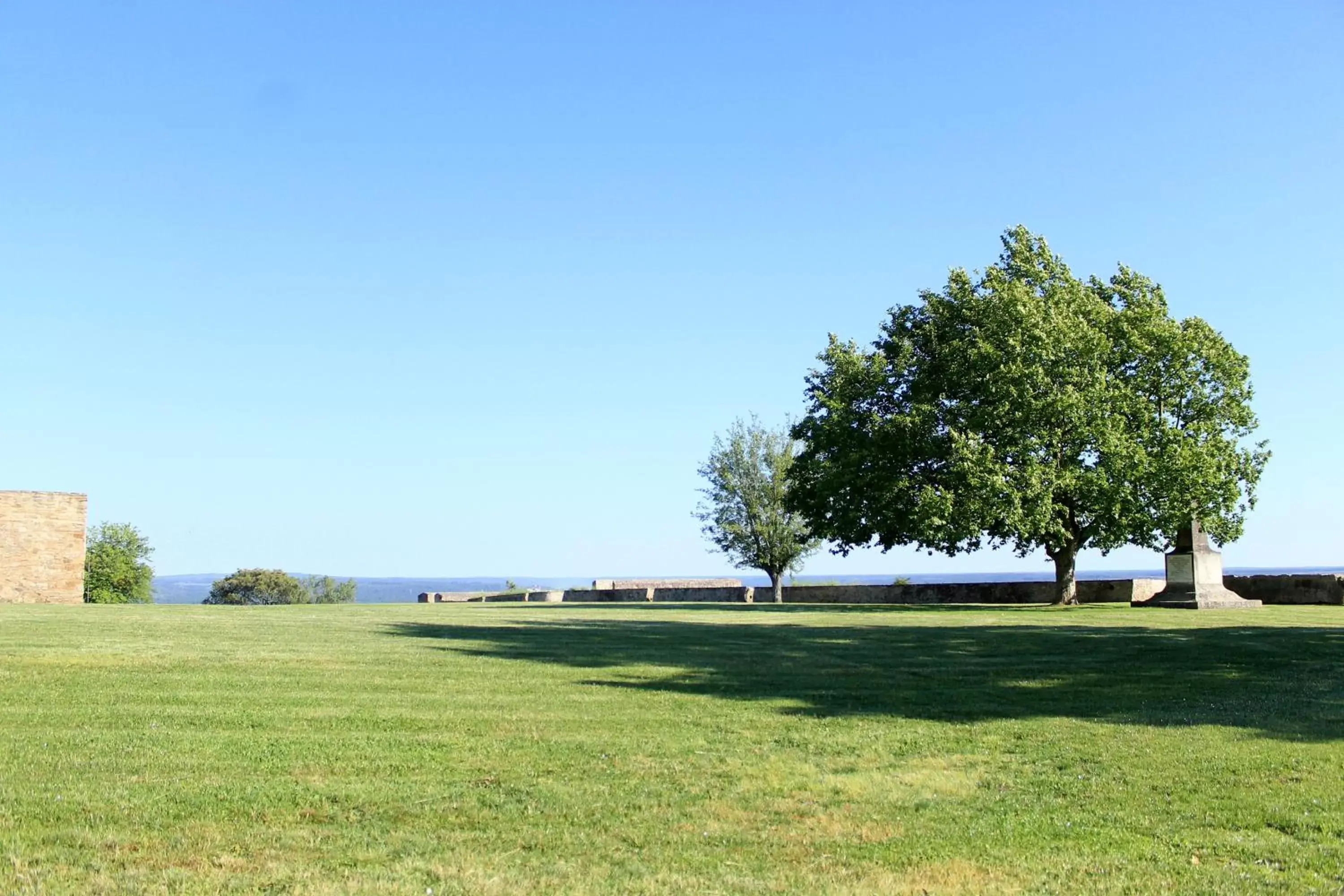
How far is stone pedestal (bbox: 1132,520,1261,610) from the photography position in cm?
3234

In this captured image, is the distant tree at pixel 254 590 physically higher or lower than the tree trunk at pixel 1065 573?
lower

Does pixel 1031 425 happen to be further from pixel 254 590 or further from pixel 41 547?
pixel 254 590

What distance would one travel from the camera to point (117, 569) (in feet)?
249

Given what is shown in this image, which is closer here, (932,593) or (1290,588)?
(1290,588)

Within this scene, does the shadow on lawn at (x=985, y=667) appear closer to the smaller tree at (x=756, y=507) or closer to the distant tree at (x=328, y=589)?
the smaller tree at (x=756, y=507)

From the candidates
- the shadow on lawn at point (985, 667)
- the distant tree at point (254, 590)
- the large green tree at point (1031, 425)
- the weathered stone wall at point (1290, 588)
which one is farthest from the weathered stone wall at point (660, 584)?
the distant tree at point (254, 590)

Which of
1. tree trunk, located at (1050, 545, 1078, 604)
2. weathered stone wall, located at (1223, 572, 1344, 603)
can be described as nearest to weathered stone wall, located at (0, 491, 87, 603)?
tree trunk, located at (1050, 545, 1078, 604)

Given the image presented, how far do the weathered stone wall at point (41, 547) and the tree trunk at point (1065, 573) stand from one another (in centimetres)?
3370

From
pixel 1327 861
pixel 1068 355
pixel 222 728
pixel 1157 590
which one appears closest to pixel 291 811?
pixel 222 728

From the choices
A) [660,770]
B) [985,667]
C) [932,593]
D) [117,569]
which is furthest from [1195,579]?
[117,569]

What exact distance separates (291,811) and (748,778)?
336 cm

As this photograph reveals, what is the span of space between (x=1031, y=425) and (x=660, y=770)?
29731 mm

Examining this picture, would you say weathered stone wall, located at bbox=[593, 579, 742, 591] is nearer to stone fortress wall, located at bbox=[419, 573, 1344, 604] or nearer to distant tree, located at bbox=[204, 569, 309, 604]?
stone fortress wall, located at bbox=[419, 573, 1344, 604]

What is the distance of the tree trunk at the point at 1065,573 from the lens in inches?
1528
